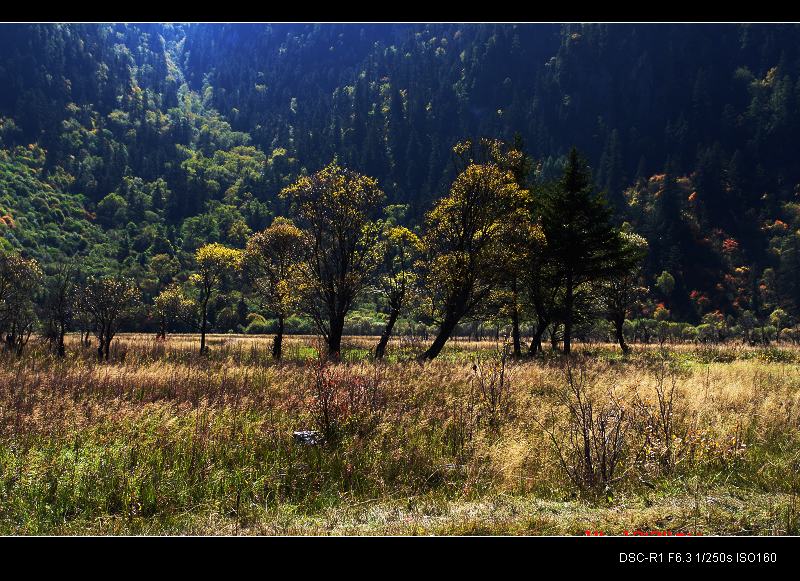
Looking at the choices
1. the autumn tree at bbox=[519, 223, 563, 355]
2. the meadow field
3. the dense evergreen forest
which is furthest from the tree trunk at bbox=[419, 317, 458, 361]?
the dense evergreen forest

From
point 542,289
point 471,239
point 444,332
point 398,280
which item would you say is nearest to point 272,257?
point 398,280

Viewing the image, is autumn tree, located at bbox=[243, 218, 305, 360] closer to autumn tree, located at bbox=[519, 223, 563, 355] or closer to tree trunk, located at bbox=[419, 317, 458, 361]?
tree trunk, located at bbox=[419, 317, 458, 361]

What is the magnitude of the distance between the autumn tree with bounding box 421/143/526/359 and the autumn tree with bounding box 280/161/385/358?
129 inches

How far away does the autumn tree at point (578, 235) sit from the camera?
26.2m

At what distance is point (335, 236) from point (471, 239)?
6.92 metres

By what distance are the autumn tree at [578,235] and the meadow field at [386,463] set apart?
1623cm

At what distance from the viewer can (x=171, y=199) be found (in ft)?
547

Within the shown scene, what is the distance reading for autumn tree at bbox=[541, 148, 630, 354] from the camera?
1030 inches

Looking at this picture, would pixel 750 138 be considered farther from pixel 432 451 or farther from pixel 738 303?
pixel 432 451

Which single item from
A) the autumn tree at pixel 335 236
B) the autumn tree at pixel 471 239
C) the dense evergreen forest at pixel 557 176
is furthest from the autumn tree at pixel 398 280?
the dense evergreen forest at pixel 557 176

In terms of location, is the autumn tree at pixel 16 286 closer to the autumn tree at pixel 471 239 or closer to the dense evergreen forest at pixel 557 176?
the autumn tree at pixel 471 239

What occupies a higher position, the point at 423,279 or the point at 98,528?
the point at 423,279
